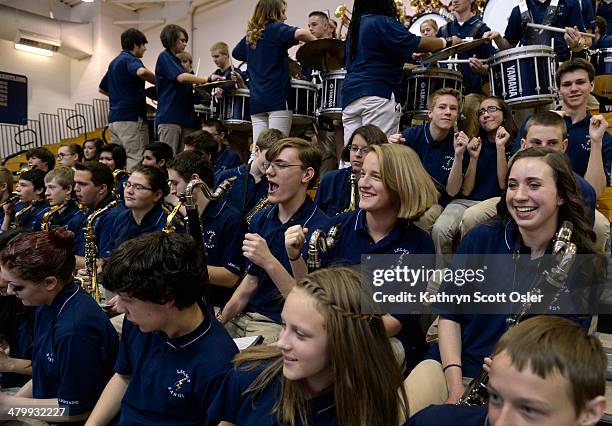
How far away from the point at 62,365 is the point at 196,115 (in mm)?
5590

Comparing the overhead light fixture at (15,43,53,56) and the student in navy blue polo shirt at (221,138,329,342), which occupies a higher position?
the overhead light fixture at (15,43,53,56)

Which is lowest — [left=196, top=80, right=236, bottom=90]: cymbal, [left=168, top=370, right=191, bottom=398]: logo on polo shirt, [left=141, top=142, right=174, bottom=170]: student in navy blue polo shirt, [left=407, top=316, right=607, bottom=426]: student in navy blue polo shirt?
[left=168, top=370, right=191, bottom=398]: logo on polo shirt

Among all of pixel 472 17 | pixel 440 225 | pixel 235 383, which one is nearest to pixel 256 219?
pixel 440 225

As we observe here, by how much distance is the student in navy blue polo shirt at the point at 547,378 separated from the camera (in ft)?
4.31

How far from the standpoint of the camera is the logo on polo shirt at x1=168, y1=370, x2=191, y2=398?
84.5 inches

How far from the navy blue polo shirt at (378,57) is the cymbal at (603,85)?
7.10 ft

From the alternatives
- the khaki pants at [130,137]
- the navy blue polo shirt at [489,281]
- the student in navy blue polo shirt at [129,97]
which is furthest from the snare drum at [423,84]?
the khaki pants at [130,137]

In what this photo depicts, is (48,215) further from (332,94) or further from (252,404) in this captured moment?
(252,404)

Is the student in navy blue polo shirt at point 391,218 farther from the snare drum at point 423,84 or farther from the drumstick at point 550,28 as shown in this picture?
the drumstick at point 550,28

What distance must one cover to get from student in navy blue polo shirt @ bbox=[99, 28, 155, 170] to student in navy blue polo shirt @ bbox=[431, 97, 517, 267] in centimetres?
471

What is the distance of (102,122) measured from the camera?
17094 mm

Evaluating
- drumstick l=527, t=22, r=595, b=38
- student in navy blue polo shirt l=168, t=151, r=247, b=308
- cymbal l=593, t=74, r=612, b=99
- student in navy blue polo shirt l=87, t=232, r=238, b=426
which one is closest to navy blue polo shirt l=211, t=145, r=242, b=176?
student in navy blue polo shirt l=168, t=151, r=247, b=308

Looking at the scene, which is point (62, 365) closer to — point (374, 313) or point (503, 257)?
point (374, 313)

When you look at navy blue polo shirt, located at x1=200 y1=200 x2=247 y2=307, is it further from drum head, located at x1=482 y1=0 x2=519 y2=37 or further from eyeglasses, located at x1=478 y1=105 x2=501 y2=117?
drum head, located at x1=482 y1=0 x2=519 y2=37
